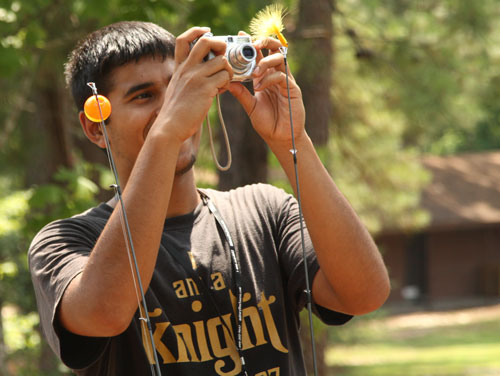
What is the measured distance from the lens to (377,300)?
67.9 inches

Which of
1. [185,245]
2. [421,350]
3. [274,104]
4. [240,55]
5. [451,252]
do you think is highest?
[240,55]

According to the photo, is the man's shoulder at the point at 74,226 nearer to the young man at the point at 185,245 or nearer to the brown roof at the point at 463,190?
the young man at the point at 185,245

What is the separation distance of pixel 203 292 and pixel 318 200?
0.35m

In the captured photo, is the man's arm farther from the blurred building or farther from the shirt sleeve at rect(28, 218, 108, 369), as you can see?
the blurred building

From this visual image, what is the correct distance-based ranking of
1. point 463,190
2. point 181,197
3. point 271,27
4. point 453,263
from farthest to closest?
1. point 463,190
2. point 453,263
3. point 181,197
4. point 271,27

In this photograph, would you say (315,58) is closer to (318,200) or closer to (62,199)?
(62,199)

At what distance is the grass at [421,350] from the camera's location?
13.5 metres

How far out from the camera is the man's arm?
1638 millimetres

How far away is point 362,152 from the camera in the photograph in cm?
1141

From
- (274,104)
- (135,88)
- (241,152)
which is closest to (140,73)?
(135,88)

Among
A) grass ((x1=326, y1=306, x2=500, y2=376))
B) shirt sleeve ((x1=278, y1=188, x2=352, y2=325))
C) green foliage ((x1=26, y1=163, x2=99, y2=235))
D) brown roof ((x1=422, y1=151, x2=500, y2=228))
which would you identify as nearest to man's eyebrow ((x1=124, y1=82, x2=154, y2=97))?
shirt sleeve ((x1=278, y1=188, x2=352, y2=325))

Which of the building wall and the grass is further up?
the building wall

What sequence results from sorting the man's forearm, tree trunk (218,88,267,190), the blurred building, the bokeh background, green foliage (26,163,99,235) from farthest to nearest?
the blurred building, tree trunk (218,88,267,190), the bokeh background, green foliage (26,163,99,235), the man's forearm

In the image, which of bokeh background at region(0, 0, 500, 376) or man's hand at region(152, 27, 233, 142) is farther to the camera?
bokeh background at region(0, 0, 500, 376)
